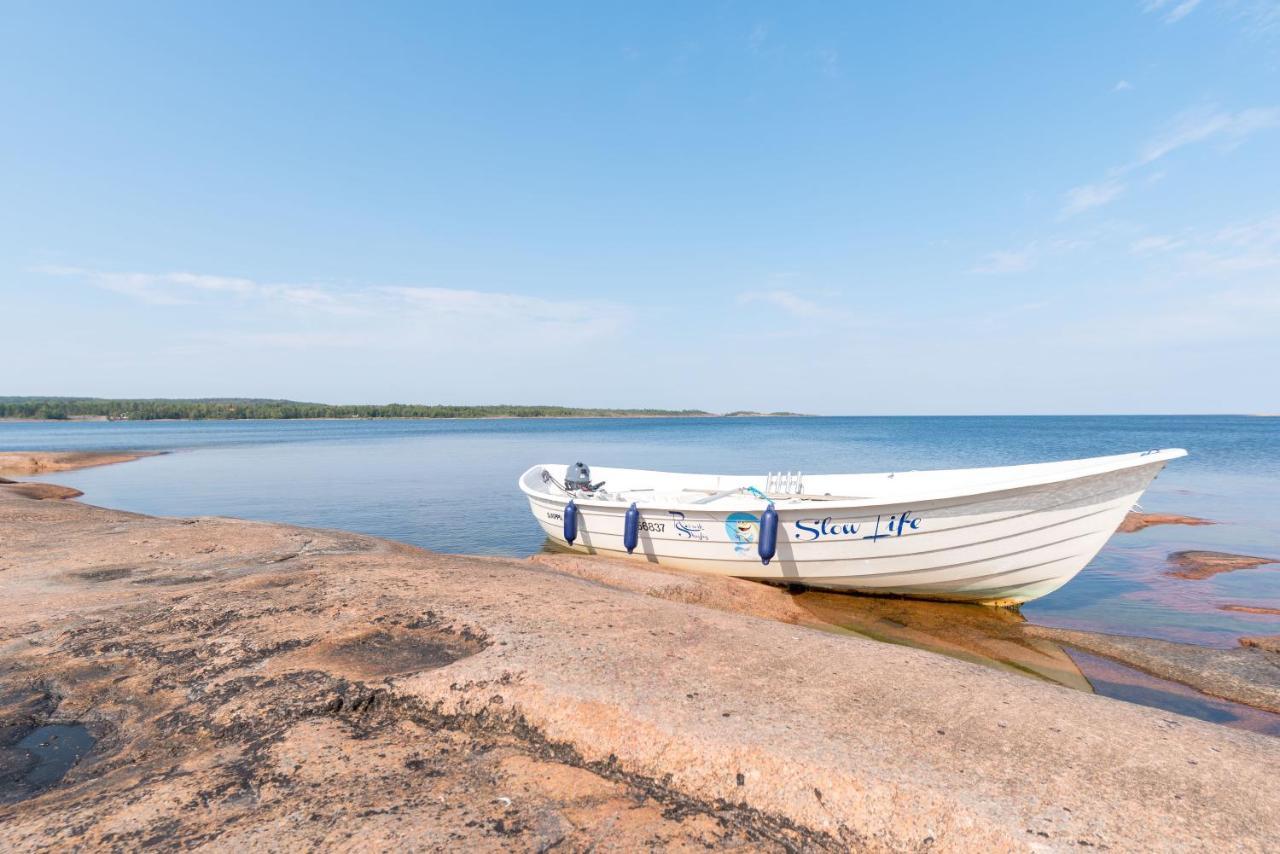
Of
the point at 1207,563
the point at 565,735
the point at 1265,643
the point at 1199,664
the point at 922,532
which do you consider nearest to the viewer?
the point at 565,735

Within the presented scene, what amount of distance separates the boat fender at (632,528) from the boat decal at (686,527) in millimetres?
706

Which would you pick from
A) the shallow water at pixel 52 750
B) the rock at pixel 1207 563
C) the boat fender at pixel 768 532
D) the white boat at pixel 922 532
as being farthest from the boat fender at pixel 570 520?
the rock at pixel 1207 563

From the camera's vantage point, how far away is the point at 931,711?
397 centimetres

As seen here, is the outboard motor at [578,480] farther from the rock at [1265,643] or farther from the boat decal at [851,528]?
the rock at [1265,643]

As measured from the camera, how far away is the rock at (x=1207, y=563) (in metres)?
11.3

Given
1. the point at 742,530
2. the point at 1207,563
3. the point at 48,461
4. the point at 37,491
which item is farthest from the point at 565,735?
the point at 48,461

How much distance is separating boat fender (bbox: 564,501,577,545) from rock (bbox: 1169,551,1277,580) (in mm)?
11605

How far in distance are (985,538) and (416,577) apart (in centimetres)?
789

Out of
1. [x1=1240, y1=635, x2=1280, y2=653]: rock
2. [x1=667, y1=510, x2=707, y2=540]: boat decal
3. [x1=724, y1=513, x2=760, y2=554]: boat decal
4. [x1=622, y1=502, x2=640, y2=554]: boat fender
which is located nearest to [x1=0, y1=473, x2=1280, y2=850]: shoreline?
[x1=724, y1=513, x2=760, y2=554]: boat decal

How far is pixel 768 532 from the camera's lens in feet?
30.2

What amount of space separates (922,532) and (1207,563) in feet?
26.5

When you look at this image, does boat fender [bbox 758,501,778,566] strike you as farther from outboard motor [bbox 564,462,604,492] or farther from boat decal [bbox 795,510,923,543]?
outboard motor [bbox 564,462,604,492]

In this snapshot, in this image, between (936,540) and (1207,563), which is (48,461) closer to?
(936,540)

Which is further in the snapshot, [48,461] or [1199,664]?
[48,461]
